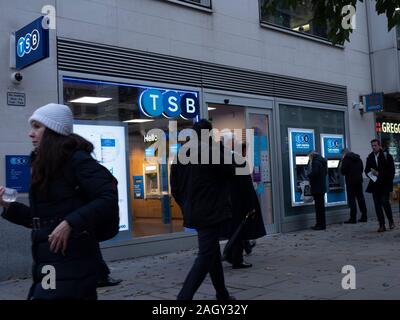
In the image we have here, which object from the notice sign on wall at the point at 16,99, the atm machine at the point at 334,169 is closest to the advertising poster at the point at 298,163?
the atm machine at the point at 334,169

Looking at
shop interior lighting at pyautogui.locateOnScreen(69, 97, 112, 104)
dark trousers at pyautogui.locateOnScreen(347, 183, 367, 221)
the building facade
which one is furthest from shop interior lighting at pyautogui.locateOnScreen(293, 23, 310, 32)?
shop interior lighting at pyautogui.locateOnScreen(69, 97, 112, 104)

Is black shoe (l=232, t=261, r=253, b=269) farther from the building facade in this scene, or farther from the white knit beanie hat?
the white knit beanie hat

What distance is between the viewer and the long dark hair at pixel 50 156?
9.37 feet

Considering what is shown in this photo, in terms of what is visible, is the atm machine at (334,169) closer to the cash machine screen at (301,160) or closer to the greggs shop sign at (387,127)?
the cash machine screen at (301,160)

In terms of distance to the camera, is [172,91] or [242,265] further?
[172,91]

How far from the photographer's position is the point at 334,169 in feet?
44.6

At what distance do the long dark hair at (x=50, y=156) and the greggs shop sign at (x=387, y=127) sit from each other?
44.3 ft

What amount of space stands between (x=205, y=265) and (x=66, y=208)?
2145 mm

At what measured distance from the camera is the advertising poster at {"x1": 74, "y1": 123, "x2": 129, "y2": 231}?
8.59 m

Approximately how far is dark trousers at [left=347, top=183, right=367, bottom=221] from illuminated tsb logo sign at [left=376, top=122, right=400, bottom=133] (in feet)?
9.72

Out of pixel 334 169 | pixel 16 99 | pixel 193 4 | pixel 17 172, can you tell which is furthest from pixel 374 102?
pixel 17 172

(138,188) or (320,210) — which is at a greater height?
(138,188)

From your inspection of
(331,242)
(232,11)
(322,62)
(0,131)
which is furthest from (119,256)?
(322,62)

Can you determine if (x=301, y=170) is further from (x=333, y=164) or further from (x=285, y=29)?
(x=285, y=29)
